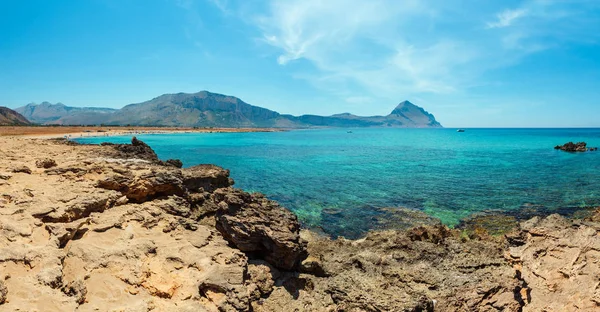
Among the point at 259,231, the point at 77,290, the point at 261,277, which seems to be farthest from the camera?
the point at 259,231

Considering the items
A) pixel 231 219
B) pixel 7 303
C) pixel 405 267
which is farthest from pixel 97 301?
pixel 405 267

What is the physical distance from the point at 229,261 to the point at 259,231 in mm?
1741

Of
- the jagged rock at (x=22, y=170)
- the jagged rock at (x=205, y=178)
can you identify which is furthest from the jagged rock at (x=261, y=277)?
the jagged rock at (x=22, y=170)

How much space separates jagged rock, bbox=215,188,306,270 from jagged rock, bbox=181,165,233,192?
6.84 meters

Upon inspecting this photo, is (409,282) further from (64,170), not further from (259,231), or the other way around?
(64,170)

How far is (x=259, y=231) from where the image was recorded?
11.0 m

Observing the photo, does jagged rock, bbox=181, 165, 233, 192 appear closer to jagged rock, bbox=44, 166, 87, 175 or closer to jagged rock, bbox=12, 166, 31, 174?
jagged rock, bbox=44, 166, 87, 175

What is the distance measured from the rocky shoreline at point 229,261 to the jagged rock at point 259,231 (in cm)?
5

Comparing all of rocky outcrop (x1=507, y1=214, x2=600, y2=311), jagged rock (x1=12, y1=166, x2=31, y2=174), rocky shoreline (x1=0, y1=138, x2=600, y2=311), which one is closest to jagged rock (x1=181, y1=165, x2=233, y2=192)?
rocky shoreline (x1=0, y1=138, x2=600, y2=311)

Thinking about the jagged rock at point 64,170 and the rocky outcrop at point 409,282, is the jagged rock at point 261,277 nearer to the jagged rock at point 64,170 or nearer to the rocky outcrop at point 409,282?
the rocky outcrop at point 409,282

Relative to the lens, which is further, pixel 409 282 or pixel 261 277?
pixel 261 277

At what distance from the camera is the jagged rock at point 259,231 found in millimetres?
10836

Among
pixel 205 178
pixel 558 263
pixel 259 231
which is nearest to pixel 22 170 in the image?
pixel 205 178

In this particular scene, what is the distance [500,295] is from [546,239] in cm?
501
